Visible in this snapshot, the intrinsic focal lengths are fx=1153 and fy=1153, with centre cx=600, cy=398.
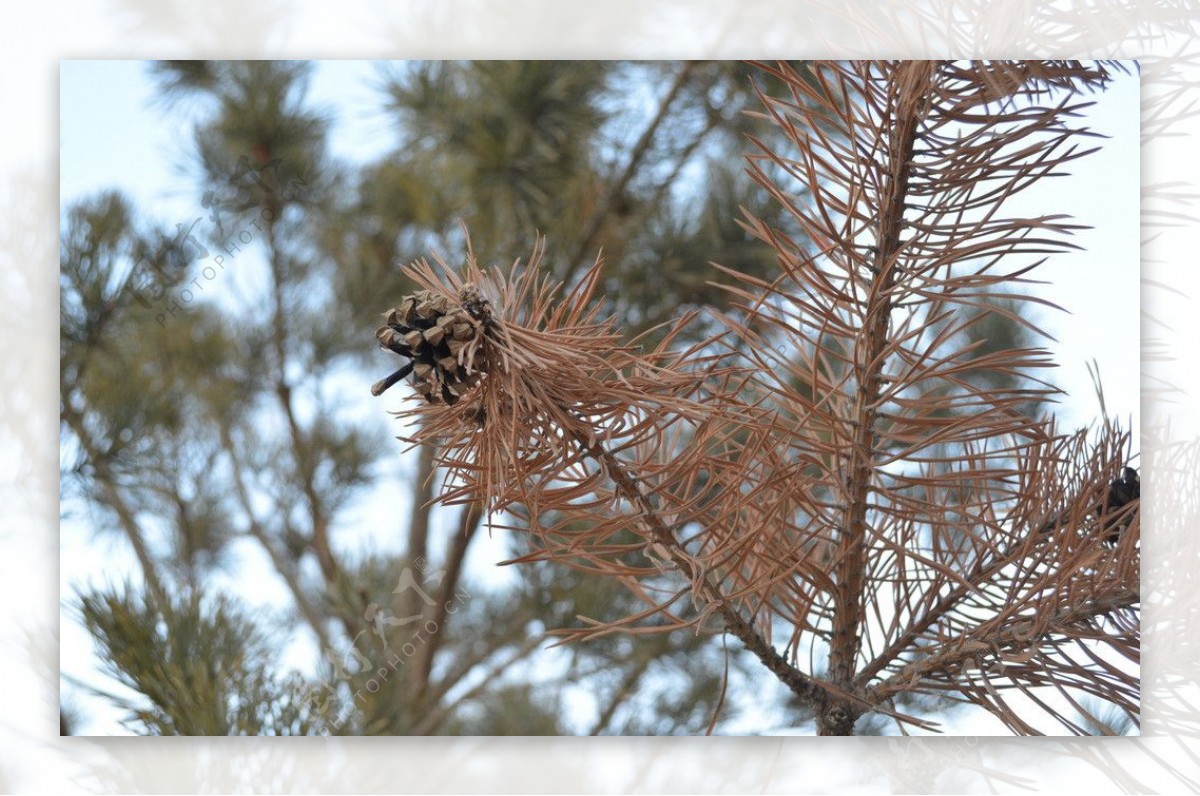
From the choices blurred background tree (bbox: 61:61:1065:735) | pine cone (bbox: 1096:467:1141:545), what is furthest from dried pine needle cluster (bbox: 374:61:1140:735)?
blurred background tree (bbox: 61:61:1065:735)

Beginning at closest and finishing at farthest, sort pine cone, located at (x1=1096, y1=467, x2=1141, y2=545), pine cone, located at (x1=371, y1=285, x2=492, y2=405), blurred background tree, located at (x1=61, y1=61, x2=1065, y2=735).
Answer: pine cone, located at (x1=371, y1=285, x2=492, y2=405), pine cone, located at (x1=1096, y1=467, x2=1141, y2=545), blurred background tree, located at (x1=61, y1=61, x2=1065, y2=735)

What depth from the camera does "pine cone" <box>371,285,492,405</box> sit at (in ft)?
1.31

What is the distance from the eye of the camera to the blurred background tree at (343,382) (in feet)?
2.43

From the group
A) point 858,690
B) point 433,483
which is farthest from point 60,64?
point 858,690

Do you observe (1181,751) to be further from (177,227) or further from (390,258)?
(177,227)

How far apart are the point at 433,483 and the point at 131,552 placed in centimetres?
20

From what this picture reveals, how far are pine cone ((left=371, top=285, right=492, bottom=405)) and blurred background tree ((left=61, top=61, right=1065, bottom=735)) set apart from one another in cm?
37

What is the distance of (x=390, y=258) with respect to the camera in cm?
85

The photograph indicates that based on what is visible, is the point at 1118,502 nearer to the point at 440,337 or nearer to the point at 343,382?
the point at 440,337

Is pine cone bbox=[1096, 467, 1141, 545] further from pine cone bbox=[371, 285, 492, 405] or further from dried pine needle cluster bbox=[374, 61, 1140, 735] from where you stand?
pine cone bbox=[371, 285, 492, 405]

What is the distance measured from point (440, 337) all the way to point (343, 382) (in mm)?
444

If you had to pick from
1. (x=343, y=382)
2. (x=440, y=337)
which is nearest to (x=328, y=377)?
(x=343, y=382)

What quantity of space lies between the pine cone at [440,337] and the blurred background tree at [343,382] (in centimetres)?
37

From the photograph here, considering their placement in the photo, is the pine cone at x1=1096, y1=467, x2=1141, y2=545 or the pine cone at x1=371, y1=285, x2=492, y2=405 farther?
the pine cone at x1=1096, y1=467, x2=1141, y2=545
